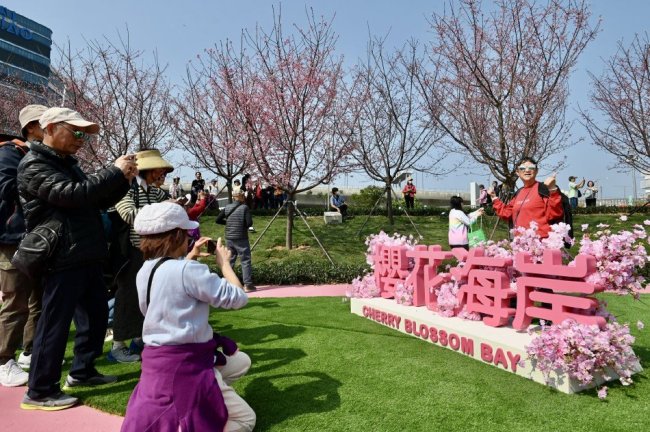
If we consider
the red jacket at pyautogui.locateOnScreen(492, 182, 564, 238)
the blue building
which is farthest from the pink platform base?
the blue building

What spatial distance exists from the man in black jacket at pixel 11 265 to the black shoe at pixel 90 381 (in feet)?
1.20

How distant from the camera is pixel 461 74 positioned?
10.4 metres

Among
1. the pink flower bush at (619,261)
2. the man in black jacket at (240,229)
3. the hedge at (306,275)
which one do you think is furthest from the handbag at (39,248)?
the hedge at (306,275)

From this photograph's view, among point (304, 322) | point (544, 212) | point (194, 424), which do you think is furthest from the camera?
point (304, 322)

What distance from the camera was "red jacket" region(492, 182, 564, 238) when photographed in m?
4.25

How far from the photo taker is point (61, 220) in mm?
2760

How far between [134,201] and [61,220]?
0.94 m

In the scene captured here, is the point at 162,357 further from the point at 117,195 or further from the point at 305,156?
the point at 305,156

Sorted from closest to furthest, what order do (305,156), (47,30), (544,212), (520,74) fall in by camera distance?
(544,212), (520,74), (305,156), (47,30)

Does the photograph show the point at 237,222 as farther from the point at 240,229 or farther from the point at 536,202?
the point at 536,202

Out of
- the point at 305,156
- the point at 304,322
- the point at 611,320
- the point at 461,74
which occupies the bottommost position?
the point at 304,322

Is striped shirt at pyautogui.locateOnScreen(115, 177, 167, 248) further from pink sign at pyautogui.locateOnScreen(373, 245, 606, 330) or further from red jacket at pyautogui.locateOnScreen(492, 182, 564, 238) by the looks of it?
red jacket at pyautogui.locateOnScreen(492, 182, 564, 238)

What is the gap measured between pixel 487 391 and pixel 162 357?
6.45 ft

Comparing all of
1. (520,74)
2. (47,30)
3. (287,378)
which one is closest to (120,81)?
(520,74)
